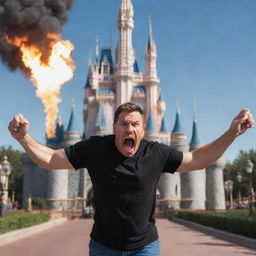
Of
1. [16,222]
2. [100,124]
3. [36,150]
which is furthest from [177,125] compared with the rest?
Result: [36,150]

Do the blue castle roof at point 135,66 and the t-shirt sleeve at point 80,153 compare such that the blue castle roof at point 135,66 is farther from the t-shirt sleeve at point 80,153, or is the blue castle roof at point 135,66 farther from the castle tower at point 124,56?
the t-shirt sleeve at point 80,153

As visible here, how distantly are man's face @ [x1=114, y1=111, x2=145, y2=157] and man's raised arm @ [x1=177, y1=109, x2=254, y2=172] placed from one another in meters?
0.44

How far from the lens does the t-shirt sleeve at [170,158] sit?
2.80 m

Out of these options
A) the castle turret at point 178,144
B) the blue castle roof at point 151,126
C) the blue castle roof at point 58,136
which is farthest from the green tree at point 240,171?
the blue castle roof at point 58,136

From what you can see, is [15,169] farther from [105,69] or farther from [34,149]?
[34,149]

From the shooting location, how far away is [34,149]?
270cm

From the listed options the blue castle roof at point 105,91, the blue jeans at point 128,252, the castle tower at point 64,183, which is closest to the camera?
the blue jeans at point 128,252

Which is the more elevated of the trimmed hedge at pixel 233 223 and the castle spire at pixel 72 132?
the castle spire at pixel 72 132

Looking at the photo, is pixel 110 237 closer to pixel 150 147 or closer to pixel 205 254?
pixel 150 147

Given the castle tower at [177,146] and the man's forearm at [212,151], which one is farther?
the castle tower at [177,146]

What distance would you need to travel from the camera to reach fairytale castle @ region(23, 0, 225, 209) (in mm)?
37562

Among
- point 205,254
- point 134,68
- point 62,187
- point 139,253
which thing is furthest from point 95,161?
point 134,68

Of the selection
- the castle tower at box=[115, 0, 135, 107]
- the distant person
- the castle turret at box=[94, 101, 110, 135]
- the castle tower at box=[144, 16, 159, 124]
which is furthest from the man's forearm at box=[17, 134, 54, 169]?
the castle tower at box=[144, 16, 159, 124]

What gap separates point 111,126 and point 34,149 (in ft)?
139
